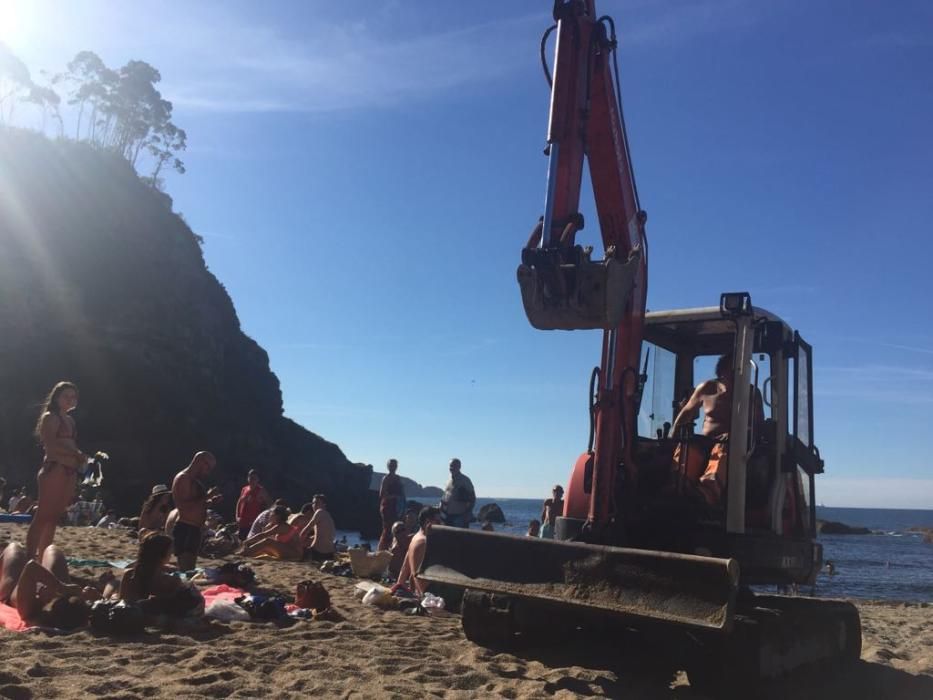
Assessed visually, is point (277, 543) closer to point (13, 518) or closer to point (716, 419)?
point (13, 518)

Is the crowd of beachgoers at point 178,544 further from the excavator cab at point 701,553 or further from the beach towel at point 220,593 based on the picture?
the excavator cab at point 701,553

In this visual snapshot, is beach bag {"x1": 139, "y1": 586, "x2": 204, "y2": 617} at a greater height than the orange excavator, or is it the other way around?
the orange excavator

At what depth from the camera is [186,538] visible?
9.33 metres

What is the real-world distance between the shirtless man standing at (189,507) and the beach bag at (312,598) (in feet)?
7.75

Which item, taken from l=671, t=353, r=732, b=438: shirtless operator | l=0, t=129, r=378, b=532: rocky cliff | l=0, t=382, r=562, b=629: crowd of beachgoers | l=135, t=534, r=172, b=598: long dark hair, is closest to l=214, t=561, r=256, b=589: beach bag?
l=0, t=382, r=562, b=629: crowd of beachgoers

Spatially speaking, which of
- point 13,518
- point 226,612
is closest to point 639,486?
point 226,612

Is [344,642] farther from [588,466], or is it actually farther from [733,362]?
[733,362]

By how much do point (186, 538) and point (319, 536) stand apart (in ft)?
11.6

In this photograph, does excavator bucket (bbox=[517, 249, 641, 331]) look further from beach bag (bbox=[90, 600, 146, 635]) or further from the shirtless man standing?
the shirtless man standing

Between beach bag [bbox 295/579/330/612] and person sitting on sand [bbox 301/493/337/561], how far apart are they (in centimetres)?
509

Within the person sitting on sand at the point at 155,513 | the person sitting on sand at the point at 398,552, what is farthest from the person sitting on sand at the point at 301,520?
the person sitting on sand at the point at 398,552

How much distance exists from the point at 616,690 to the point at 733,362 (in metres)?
2.45

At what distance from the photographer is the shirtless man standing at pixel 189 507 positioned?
9.15 metres

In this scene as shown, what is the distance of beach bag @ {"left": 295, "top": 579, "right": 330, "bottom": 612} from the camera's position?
7285mm
